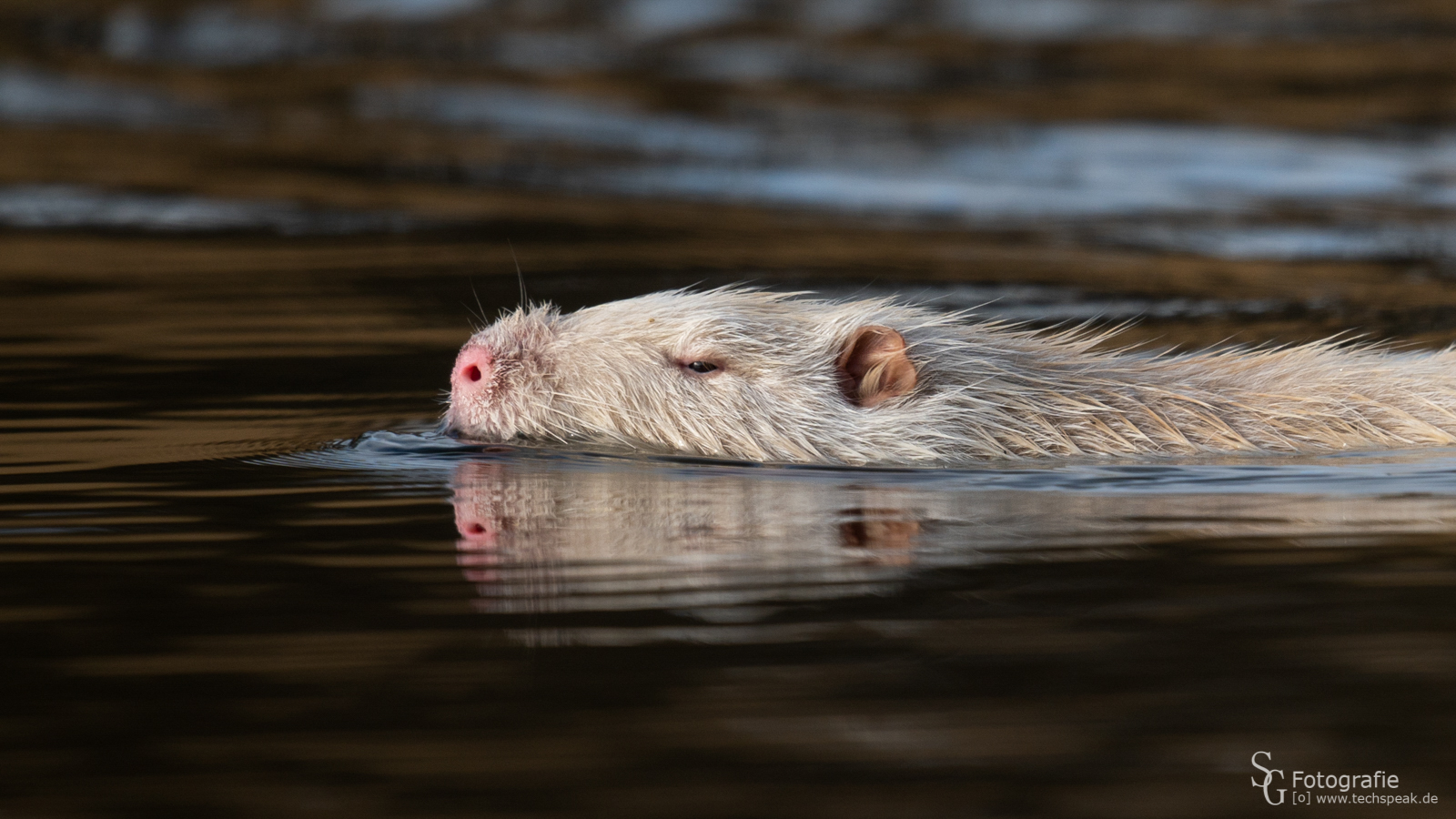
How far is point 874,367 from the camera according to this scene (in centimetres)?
657

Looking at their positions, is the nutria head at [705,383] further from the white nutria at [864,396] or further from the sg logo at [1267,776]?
the sg logo at [1267,776]

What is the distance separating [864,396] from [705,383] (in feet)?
1.72

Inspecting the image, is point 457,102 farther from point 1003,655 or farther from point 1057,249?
point 1003,655

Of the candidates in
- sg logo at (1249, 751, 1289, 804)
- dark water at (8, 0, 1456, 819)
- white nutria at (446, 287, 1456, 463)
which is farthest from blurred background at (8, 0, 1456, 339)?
sg logo at (1249, 751, 1289, 804)

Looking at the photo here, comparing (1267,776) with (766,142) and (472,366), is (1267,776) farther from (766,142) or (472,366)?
(766,142)

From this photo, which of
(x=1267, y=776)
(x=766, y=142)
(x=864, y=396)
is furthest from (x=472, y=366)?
(x=766, y=142)

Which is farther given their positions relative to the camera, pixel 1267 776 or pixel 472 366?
pixel 472 366

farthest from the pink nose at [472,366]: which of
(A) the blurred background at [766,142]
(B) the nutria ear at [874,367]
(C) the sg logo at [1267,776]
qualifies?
(A) the blurred background at [766,142]

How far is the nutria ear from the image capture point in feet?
21.4

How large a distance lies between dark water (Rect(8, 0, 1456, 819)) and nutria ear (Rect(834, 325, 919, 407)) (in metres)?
0.39

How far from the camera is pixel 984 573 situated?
186 inches

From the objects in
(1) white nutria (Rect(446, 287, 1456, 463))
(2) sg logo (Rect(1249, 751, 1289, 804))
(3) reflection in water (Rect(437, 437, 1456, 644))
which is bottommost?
(2) sg logo (Rect(1249, 751, 1289, 804))

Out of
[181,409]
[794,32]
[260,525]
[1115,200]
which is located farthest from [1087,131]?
[260,525]

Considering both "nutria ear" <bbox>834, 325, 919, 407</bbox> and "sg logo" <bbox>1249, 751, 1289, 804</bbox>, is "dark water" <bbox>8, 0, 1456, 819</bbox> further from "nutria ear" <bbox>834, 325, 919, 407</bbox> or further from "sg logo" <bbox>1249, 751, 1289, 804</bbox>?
"nutria ear" <bbox>834, 325, 919, 407</bbox>
